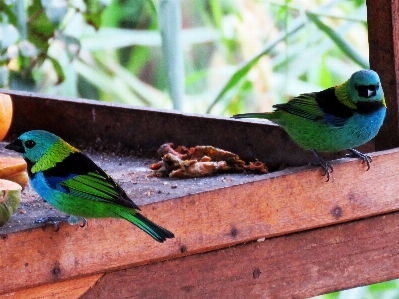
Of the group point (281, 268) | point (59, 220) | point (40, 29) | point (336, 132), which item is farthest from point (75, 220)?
point (40, 29)

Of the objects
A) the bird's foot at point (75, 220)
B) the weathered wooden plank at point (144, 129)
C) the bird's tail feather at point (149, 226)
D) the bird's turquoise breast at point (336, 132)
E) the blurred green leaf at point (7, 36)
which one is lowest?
the weathered wooden plank at point (144, 129)

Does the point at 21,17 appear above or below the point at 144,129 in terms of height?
above

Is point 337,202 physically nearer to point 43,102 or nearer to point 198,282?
point 198,282

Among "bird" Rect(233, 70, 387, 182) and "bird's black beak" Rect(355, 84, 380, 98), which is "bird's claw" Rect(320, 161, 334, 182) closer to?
"bird" Rect(233, 70, 387, 182)

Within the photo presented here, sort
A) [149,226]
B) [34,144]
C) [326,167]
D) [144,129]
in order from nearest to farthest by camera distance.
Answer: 1. [149,226]
2. [34,144]
3. [326,167]
4. [144,129]

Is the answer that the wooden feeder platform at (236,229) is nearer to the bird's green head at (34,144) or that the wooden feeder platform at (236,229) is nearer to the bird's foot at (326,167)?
the bird's foot at (326,167)

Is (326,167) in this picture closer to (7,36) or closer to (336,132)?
(336,132)

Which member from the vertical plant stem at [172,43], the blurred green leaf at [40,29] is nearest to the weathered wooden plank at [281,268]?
the vertical plant stem at [172,43]
